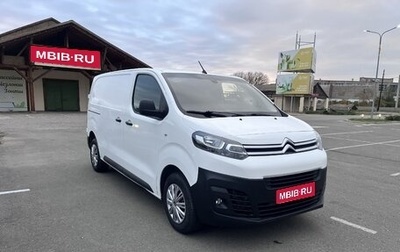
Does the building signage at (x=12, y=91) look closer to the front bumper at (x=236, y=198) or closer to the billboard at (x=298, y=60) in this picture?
the front bumper at (x=236, y=198)

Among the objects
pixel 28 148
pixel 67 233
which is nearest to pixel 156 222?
pixel 67 233

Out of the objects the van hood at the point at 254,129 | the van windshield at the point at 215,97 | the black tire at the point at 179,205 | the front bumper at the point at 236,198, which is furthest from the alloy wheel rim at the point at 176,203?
the van windshield at the point at 215,97

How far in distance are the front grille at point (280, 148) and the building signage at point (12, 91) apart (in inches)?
1053

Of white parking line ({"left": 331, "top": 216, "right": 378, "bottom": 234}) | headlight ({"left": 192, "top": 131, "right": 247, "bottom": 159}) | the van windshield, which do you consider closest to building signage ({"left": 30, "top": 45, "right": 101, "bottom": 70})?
the van windshield

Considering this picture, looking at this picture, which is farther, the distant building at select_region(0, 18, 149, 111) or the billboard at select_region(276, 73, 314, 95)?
the billboard at select_region(276, 73, 314, 95)

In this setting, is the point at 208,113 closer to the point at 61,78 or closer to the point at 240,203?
the point at 240,203

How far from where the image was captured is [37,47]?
22.1 m

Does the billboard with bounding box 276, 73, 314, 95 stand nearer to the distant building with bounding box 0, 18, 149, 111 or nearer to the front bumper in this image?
the distant building with bounding box 0, 18, 149, 111

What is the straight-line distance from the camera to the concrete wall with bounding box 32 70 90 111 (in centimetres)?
2616

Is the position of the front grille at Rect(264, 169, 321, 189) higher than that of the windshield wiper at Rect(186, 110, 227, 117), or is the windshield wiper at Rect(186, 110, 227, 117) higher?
the windshield wiper at Rect(186, 110, 227, 117)

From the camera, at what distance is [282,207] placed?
337cm

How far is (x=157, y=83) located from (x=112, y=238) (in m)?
2.06

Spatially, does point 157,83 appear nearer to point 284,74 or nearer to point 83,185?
point 83,185

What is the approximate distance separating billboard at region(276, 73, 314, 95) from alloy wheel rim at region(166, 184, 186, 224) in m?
48.7
